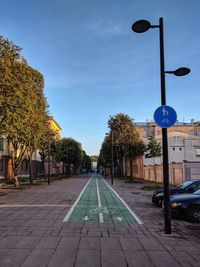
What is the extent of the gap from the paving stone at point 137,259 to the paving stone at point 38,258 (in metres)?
1.54

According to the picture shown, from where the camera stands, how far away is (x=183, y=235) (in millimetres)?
9039

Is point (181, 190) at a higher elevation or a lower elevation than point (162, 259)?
higher

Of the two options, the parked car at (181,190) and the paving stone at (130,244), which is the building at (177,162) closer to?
the parked car at (181,190)

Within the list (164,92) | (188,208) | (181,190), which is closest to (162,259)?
(164,92)

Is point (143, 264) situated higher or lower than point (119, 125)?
lower

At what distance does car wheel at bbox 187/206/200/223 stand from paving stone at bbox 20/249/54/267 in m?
6.02

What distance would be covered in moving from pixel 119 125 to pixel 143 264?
5409 cm

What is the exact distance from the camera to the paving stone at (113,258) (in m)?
6.08

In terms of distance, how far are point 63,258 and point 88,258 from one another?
48 centimetres

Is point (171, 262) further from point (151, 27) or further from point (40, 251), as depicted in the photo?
point (151, 27)

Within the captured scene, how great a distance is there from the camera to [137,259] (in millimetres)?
6492

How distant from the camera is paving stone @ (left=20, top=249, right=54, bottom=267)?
19.7ft

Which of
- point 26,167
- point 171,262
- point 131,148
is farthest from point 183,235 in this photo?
point 26,167

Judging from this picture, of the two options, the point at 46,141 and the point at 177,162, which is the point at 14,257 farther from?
the point at 46,141
